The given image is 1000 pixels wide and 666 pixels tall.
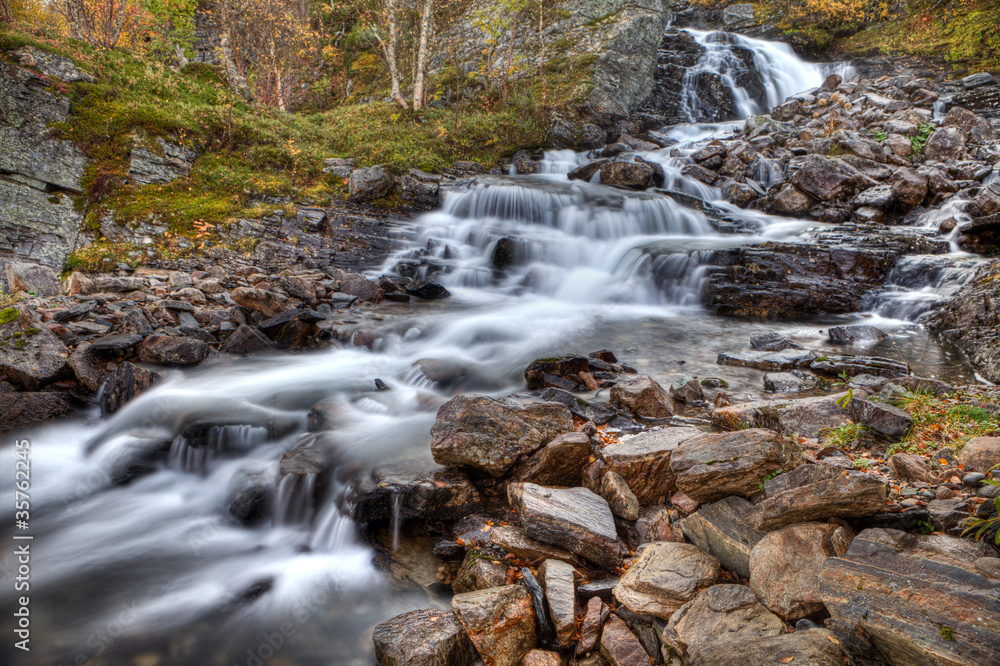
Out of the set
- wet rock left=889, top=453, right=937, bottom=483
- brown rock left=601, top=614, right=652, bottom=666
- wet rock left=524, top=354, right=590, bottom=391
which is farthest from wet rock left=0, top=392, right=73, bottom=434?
wet rock left=889, top=453, right=937, bottom=483

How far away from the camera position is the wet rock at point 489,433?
375cm

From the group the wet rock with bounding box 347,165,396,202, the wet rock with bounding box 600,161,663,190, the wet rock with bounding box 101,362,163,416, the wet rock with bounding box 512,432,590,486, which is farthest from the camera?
the wet rock with bounding box 600,161,663,190

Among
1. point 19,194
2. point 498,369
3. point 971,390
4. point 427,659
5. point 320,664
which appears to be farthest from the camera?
point 19,194

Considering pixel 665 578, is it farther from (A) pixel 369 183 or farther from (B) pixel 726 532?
(A) pixel 369 183

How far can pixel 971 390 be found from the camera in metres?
4.57

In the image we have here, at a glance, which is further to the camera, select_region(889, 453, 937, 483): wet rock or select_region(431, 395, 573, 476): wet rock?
select_region(431, 395, 573, 476): wet rock

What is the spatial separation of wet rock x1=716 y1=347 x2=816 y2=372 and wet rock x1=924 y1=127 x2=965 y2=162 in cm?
1186

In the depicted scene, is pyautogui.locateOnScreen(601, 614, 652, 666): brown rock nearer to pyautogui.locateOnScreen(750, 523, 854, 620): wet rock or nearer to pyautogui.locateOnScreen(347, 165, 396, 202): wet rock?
pyautogui.locateOnScreen(750, 523, 854, 620): wet rock

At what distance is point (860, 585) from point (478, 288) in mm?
9481

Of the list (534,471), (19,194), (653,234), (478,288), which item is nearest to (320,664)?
(534,471)

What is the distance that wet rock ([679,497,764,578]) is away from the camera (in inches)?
101

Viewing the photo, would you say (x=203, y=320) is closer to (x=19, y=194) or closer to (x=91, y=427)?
(x=91, y=427)

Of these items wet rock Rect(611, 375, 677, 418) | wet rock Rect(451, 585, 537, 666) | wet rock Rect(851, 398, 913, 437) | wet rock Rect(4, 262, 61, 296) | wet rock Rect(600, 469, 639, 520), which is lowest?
wet rock Rect(451, 585, 537, 666)

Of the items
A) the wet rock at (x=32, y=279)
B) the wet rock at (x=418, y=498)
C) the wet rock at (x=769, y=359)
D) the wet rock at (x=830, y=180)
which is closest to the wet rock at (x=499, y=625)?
the wet rock at (x=418, y=498)
